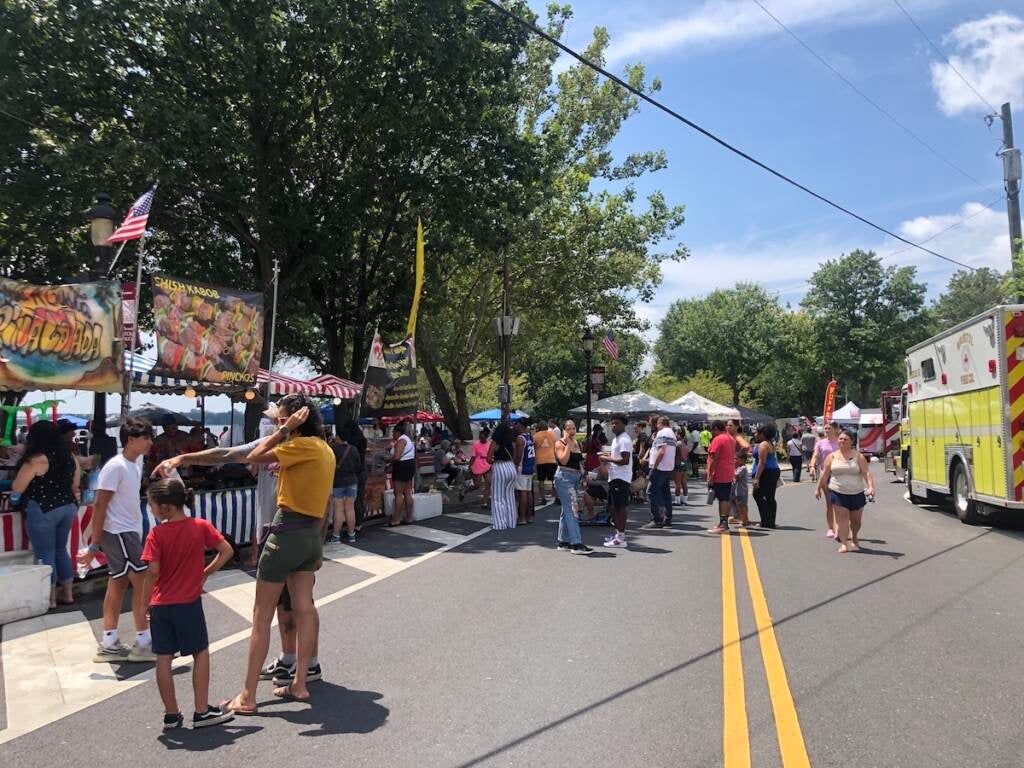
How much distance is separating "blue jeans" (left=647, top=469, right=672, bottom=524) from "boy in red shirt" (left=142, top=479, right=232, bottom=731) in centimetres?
934

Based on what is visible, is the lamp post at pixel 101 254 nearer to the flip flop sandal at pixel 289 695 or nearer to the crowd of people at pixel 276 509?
the crowd of people at pixel 276 509

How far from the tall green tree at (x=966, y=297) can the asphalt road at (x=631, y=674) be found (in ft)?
271

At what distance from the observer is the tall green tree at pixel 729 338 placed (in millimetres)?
63156

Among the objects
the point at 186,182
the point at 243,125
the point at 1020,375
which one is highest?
the point at 243,125

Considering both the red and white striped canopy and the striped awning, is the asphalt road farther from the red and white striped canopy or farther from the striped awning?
the red and white striped canopy

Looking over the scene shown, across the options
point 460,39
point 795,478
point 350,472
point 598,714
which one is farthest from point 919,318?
point 598,714

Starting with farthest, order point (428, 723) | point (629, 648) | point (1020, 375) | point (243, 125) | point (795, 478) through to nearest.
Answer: point (795, 478) → point (243, 125) → point (1020, 375) → point (629, 648) → point (428, 723)

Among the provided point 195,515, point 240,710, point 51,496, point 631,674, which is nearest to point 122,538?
point 51,496

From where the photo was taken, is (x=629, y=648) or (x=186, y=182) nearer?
(x=629, y=648)

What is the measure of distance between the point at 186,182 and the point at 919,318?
61.5 m

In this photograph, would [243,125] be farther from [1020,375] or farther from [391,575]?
[1020,375]

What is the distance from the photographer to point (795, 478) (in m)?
24.5

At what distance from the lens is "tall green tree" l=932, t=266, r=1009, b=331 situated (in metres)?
81.2

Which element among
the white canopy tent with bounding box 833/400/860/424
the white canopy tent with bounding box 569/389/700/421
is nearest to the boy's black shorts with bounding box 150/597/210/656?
the white canopy tent with bounding box 569/389/700/421
